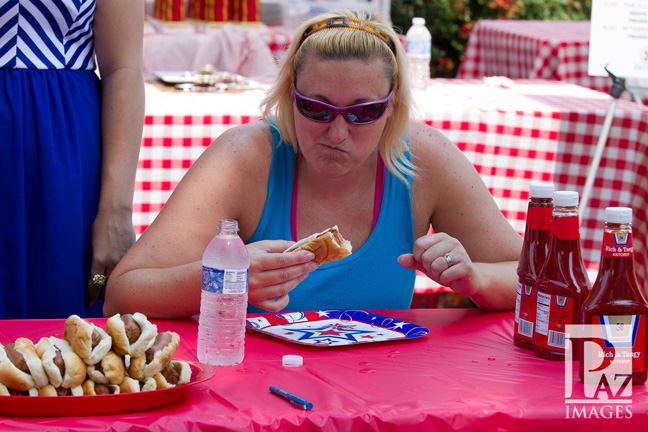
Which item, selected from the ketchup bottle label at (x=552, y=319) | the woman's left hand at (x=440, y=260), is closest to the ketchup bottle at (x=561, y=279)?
the ketchup bottle label at (x=552, y=319)

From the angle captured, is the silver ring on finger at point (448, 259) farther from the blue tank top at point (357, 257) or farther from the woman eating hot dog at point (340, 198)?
the blue tank top at point (357, 257)

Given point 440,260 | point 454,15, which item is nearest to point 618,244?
point 440,260

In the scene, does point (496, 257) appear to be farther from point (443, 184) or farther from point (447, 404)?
point (447, 404)

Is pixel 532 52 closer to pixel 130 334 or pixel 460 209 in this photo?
pixel 460 209

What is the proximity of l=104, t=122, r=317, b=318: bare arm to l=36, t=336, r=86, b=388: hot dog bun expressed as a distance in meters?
0.49

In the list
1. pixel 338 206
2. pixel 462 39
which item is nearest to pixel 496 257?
pixel 338 206

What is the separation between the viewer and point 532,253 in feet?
5.49

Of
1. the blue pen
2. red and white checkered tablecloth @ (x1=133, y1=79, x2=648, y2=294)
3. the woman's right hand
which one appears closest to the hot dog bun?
the blue pen

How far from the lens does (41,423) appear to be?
1.20m

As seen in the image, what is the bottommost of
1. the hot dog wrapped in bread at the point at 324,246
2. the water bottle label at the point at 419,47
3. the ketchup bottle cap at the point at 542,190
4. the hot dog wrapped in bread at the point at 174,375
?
the hot dog wrapped in bread at the point at 174,375

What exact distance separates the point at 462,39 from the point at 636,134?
781 cm

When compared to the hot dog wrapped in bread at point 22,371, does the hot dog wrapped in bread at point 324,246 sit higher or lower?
higher

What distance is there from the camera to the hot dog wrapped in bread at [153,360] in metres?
1.26

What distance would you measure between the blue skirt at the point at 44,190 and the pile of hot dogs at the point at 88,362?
0.91 metres
